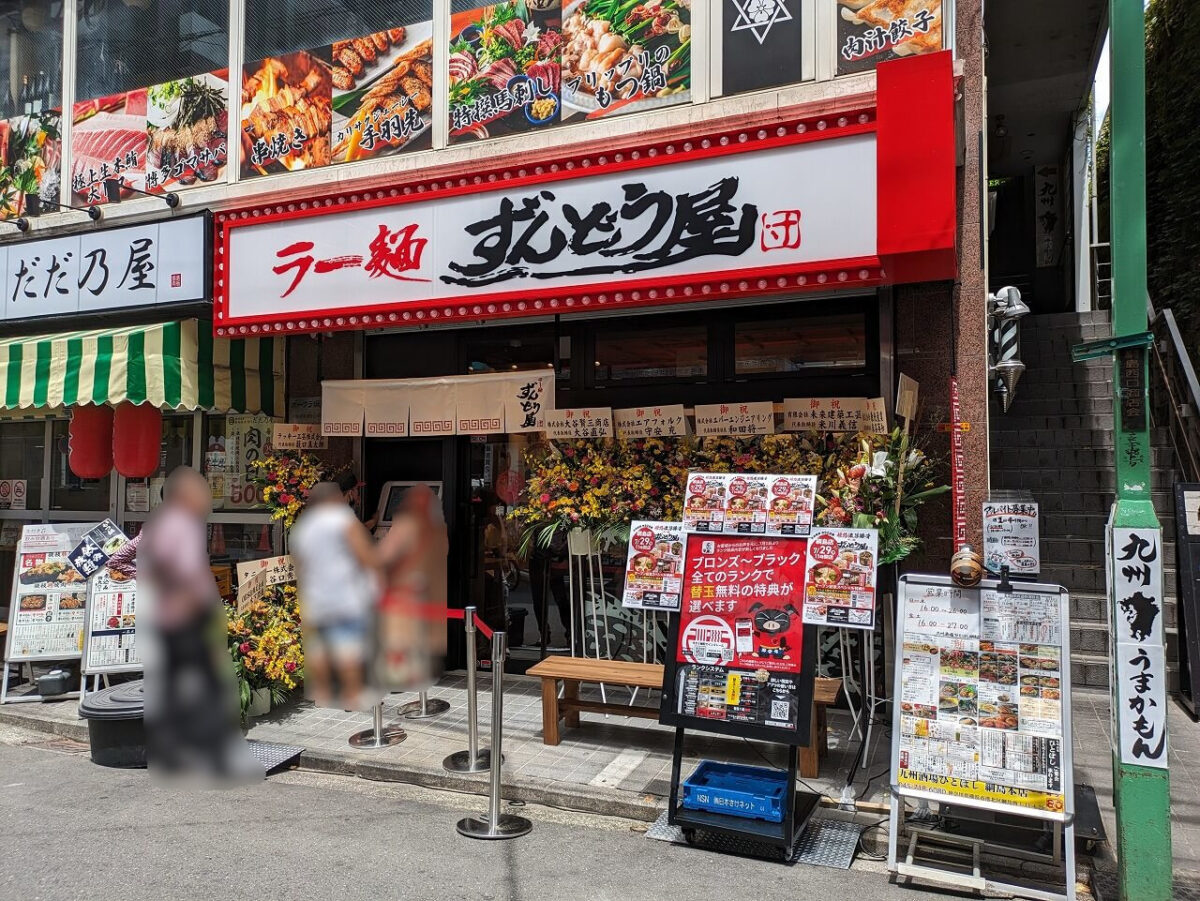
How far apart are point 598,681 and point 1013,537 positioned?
12.4ft

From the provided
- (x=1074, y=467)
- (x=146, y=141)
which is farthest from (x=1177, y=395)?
(x=146, y=141)

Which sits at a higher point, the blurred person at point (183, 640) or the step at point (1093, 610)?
the blurred person at point (183, 640)

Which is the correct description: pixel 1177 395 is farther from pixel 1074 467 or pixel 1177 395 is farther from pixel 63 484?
pixel 63 484

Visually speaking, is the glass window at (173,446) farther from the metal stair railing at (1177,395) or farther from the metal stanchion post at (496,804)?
the metal stair railing at (1177,395)

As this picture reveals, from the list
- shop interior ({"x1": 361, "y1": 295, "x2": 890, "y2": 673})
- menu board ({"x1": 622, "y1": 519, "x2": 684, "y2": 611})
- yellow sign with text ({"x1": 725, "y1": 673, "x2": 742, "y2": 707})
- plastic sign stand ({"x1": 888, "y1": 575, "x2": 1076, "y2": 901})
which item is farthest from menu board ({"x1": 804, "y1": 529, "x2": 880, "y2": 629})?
shop interior ({"x1": 361, "y1": 295, "x2": 890, "y2": 673})

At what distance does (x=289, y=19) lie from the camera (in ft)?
8.28

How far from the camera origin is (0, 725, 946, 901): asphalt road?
15.8 feet

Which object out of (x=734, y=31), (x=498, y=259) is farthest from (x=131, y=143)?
(x=734, y=31)

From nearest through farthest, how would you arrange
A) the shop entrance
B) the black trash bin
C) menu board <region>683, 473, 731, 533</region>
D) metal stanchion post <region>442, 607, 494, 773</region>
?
Answer: the black trash bin < menu board <region>683, 473, 731, 533</region> < metal stanchion post <region>442, 607, 494, 773</region> < the shop entrance

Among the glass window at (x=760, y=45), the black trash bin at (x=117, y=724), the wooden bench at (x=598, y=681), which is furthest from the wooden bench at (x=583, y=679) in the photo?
the glass window at (x=760, y=45)

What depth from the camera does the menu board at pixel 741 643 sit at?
543cm

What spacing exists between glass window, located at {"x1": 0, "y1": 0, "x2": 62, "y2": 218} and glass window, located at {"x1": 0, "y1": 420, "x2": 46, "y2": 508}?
304 centimetres

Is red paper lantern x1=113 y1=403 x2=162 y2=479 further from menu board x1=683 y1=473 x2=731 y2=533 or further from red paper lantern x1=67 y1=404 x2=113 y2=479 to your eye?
menu board x1=683 y1=473 x2=731 y2=533

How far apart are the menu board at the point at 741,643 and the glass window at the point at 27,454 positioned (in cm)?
1077
